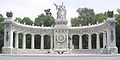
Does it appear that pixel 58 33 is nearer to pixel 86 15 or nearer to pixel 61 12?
pixel 61 12

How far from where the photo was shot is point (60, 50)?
67625mm

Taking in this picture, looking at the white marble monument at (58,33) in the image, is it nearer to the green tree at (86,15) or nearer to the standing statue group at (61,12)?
the standing statue group at (61,12)

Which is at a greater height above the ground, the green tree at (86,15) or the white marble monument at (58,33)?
the green tree at (86,15)

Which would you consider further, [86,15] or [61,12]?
[86,15]

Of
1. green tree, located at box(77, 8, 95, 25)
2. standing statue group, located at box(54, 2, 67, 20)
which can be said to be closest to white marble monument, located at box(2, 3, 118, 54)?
standing statue group, located at box(54, 2, 67, 20)

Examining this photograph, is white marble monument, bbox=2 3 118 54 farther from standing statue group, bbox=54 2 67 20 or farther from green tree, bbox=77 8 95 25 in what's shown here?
green tree, bbox=77 8 95 25

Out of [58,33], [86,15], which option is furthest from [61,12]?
[86,15]

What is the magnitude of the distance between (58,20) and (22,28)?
938 cm

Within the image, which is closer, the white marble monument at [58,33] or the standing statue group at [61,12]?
the white marble monument at [58,33]

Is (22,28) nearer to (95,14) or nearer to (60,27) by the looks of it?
(60,27)

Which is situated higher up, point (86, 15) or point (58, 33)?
point (86, 15)

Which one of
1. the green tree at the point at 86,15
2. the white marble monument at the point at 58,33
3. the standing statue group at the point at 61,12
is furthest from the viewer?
the green tree at the point at 86,15

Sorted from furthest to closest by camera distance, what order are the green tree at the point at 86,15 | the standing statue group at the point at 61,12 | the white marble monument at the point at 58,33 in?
the green tree at the point at 86,15
the standing statue group at the point at 61,12
the white marble monument at the point at 58,33

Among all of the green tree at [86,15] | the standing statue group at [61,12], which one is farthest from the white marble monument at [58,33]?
the green tree at [86,15]
